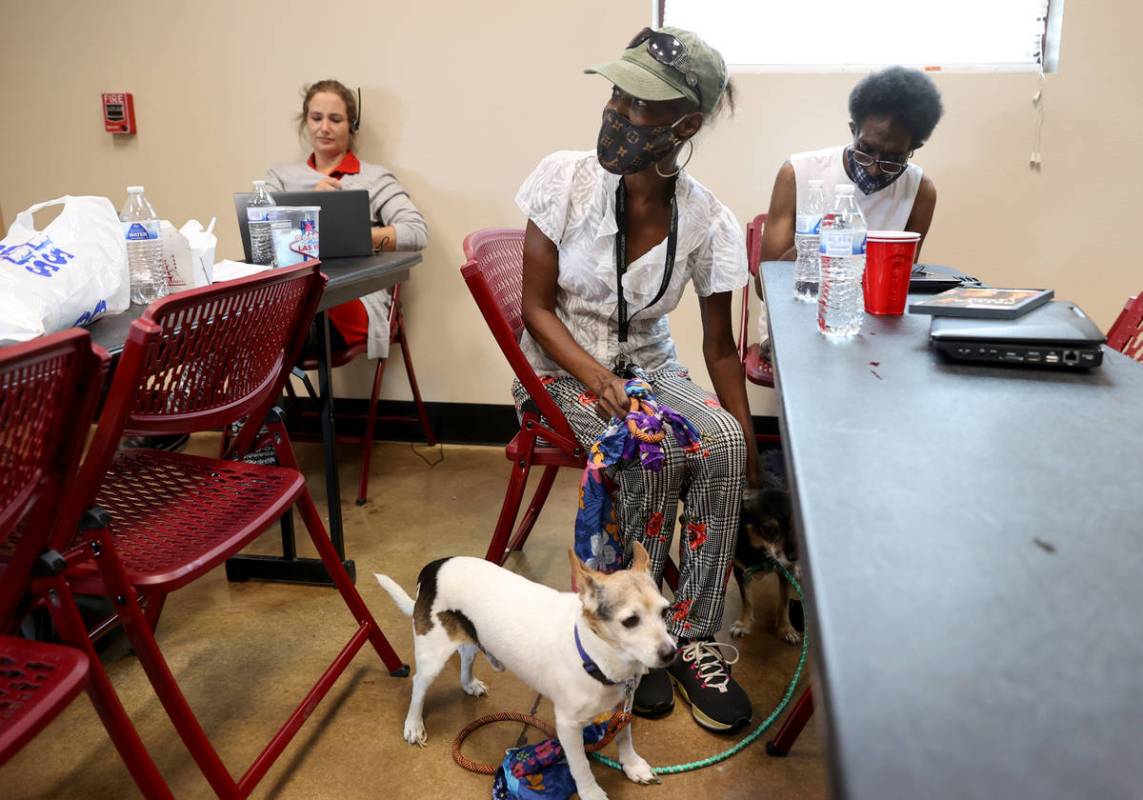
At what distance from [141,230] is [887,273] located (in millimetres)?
1423

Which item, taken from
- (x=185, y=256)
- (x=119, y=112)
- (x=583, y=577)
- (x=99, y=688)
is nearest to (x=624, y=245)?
(x=583, y=577)

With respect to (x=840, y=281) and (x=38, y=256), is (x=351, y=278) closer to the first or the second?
(x=38, y=256)

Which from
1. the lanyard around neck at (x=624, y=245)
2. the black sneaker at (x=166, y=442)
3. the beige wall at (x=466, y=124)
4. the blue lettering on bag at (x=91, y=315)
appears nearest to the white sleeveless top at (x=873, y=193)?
the beige wall at (x=466, y=124)

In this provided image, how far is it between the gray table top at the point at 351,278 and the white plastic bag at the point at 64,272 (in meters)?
0.04

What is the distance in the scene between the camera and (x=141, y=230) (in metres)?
1.69

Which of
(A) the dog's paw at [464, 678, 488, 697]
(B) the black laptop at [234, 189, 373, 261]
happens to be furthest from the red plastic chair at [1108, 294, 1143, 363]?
(B) the black laptop at [234, 189, 373, 261]

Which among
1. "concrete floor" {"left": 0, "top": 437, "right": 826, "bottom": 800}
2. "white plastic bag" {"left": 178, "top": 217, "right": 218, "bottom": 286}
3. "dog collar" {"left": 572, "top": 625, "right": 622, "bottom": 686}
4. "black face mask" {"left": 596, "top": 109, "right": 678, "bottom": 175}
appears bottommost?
"concrete floor" {"left": 0, "top": 437, "right": 826, "bottom": 800}

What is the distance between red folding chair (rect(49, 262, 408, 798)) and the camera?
115cm

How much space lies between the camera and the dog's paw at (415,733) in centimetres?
164

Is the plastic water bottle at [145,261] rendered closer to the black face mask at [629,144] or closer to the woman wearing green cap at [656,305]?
the woman wearing green cap at [656,305]

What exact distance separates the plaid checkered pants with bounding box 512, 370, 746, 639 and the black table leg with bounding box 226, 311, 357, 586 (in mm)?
799

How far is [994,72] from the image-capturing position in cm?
277

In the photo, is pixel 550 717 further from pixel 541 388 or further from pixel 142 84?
pixel 142 84

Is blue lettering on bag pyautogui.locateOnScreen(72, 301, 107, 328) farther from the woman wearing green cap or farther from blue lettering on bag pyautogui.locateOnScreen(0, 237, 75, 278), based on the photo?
the woman wearing green cap
